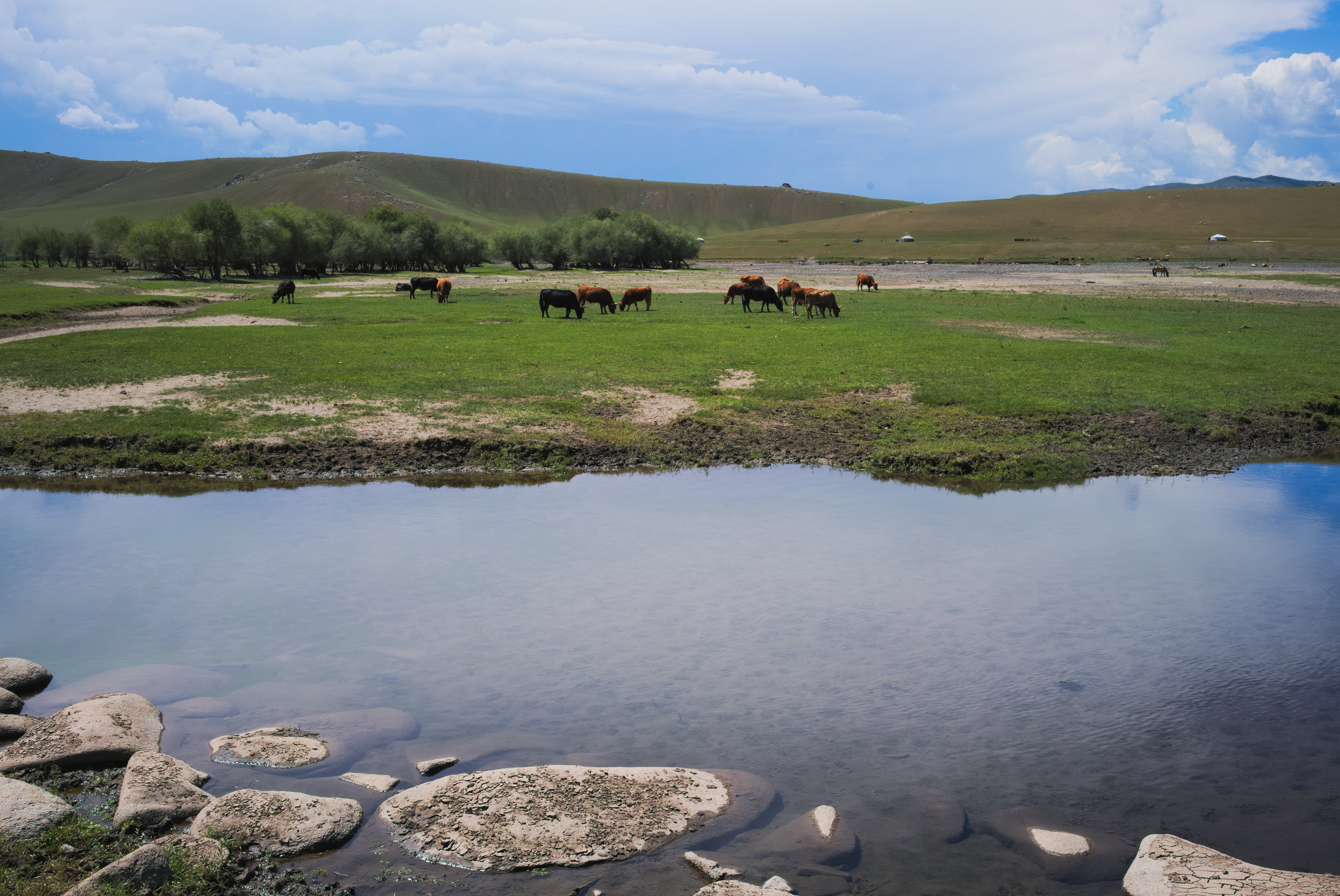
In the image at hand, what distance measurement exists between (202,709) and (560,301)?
102 ft

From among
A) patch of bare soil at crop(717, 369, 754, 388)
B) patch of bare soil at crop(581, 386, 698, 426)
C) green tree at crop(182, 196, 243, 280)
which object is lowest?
patch of bare soil at crop(581, 386, 698, 426)

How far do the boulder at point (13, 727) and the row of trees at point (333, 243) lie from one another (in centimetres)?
7212

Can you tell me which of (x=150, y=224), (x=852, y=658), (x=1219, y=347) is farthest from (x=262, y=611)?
(x=150, y=224)

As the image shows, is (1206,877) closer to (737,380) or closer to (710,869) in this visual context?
(710,869)

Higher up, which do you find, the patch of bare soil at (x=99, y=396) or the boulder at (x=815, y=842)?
the patch of bare soil at (x=99, y=396)

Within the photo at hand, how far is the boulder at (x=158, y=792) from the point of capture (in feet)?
17.6

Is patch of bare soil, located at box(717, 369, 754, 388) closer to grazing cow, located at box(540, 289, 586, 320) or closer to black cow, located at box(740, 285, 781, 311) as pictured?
grazing cow, located at box(540, 289, 586, 320)

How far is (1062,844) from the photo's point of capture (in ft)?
17.8

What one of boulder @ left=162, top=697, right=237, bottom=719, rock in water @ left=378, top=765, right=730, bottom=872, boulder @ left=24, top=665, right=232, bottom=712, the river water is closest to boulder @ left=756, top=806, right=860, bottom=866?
the river water

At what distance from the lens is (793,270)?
9038 cm

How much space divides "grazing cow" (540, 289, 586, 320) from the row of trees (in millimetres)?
45953

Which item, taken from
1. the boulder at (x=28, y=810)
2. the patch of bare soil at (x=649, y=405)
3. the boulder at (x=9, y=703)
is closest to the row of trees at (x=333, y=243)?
the patch of bare soil at (x=649, y=405)

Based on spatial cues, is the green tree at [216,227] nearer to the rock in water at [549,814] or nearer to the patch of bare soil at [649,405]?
the patch of bare soil at [649,405]

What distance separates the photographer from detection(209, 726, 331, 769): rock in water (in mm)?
6207
